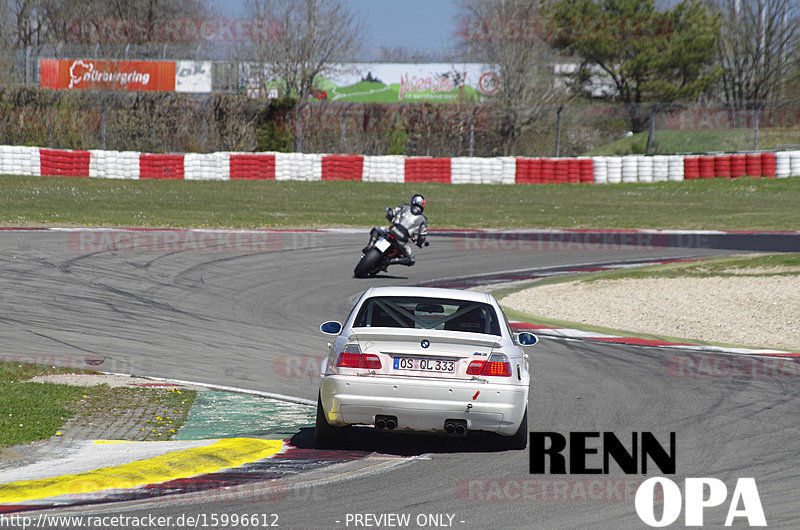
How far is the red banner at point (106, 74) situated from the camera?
5588cm

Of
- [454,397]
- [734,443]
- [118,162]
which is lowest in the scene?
[734,443]

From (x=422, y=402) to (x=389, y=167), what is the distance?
3095cm

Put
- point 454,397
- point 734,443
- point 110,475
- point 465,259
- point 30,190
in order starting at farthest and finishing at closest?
A: point 30,190
point 465,259
point 734,443
point 454,397
point 110,475

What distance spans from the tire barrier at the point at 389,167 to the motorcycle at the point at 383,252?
1946cm

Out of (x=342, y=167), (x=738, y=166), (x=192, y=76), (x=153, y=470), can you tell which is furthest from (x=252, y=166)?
(x=153, y=470)

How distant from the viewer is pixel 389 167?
36969 millimetres

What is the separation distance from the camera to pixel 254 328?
1227 cm

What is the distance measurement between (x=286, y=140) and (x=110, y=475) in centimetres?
3564

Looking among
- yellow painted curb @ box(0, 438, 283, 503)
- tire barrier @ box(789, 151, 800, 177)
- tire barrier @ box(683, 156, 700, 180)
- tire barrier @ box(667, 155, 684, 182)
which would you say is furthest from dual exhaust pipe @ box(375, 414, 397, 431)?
tire barrier @ box(789, 151, 800, 177)

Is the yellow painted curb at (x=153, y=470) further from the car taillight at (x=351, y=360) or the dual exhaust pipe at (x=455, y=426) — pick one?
the dual exhaust pipe at (x=455, y=426)

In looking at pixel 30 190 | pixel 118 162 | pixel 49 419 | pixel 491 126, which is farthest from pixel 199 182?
pixel 49 419

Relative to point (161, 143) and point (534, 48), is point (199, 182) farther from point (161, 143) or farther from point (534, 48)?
point (534, 48)

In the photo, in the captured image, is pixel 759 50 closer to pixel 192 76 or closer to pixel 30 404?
pixel 192 76
